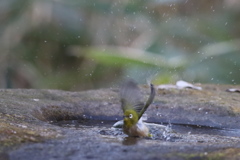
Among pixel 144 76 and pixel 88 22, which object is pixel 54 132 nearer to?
pixel 144 76

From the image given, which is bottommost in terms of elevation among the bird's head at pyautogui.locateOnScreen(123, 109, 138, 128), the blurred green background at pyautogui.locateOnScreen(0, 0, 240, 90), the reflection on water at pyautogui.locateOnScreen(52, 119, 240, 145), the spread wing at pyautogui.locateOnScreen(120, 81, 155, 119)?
the reflection on water at pyautogui.locateOnScreen(52, 119, 240, 145)

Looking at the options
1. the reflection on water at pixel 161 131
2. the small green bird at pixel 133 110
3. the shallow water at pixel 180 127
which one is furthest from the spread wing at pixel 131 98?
the shallow water at pixel 180 127

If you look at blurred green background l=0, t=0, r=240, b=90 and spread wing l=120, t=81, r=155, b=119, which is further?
blurred green background l=0, t=0, r=240, b=90

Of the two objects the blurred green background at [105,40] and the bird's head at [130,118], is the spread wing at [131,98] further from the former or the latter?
the blurred green background at [105,40]

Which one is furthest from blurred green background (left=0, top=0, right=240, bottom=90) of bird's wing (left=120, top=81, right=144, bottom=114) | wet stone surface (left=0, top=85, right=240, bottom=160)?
bird's wing (left=120, top=81, right=144, bottom=114)

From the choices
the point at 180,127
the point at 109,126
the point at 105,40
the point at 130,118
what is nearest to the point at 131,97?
the point at 130,118

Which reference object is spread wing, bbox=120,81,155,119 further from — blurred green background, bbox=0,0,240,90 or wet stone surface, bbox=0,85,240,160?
blurred green background, bbox=0,0,240,90
